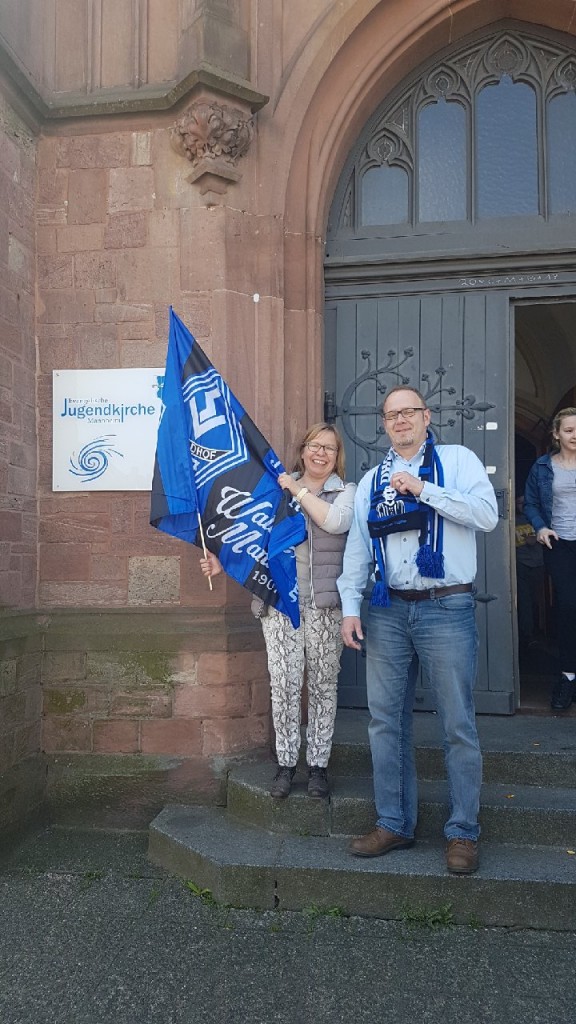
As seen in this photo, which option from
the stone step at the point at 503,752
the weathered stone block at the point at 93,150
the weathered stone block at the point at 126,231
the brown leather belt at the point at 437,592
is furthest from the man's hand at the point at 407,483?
the weathered stone block at the point at 93,150

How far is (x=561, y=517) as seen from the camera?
488 centimetres

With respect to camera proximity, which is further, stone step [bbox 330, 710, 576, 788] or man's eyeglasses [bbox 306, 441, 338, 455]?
stone step [bbox 330, 710, 576, 788]

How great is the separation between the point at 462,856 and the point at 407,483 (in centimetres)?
159

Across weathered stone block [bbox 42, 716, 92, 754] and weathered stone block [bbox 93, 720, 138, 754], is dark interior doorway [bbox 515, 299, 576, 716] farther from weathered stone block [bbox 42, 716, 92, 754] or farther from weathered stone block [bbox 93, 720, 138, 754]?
weathered stone block [bbox 42, 716, 92, 754]

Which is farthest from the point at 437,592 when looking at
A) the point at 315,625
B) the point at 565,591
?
the point at 565,591

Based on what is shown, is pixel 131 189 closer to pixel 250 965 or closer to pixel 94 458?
pixel 94 458

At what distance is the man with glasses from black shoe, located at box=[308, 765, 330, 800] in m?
0.33

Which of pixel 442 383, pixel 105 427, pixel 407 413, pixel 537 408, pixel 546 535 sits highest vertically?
pixel 537 408

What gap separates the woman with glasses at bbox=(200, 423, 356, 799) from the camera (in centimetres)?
382

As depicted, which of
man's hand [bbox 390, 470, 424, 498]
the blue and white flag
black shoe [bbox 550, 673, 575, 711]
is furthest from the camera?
black shoe [bbox 550, 673, 575, 711]

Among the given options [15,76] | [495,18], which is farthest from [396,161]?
[15,76]

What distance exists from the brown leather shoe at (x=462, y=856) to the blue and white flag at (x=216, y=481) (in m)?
1.38

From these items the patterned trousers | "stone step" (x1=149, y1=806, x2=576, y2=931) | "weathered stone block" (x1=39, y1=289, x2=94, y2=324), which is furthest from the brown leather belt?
"weathered stone block" (x1=39, y1=289, x2=94, y2=324)

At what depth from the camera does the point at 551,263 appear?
507cm
